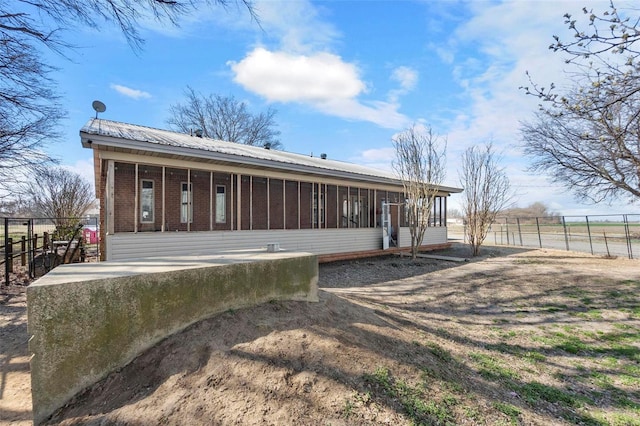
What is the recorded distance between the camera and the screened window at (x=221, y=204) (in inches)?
404

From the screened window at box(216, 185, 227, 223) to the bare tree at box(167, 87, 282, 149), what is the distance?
57.2 feet

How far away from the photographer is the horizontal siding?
724 cm

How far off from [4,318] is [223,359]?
5323 millimetres

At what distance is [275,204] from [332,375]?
9057 mm

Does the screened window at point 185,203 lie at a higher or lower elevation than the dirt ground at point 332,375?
higher

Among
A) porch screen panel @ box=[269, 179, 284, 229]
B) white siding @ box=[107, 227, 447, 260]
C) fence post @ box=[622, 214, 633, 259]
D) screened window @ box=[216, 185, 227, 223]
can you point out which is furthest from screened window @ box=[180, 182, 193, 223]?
fence post @ box=[622, 214, 633, 259]

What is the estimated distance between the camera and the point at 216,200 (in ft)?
33.5

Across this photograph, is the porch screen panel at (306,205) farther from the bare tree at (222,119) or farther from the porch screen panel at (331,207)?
the bare tree at (222,119)

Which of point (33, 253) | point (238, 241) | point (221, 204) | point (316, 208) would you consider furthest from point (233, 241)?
point (33, 253)

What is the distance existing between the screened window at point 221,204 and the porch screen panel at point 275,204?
5.38 ft

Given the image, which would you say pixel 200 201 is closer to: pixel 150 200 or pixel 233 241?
pixel 150 200

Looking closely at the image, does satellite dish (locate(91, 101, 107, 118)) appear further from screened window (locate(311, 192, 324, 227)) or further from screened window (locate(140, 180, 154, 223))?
screened window (locate(311, 192, 324, 227))

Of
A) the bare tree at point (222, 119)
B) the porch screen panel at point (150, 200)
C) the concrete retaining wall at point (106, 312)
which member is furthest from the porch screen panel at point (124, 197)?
the bare tree at point (222, 119)

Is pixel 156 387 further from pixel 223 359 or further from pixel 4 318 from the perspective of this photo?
pixel 4 318
